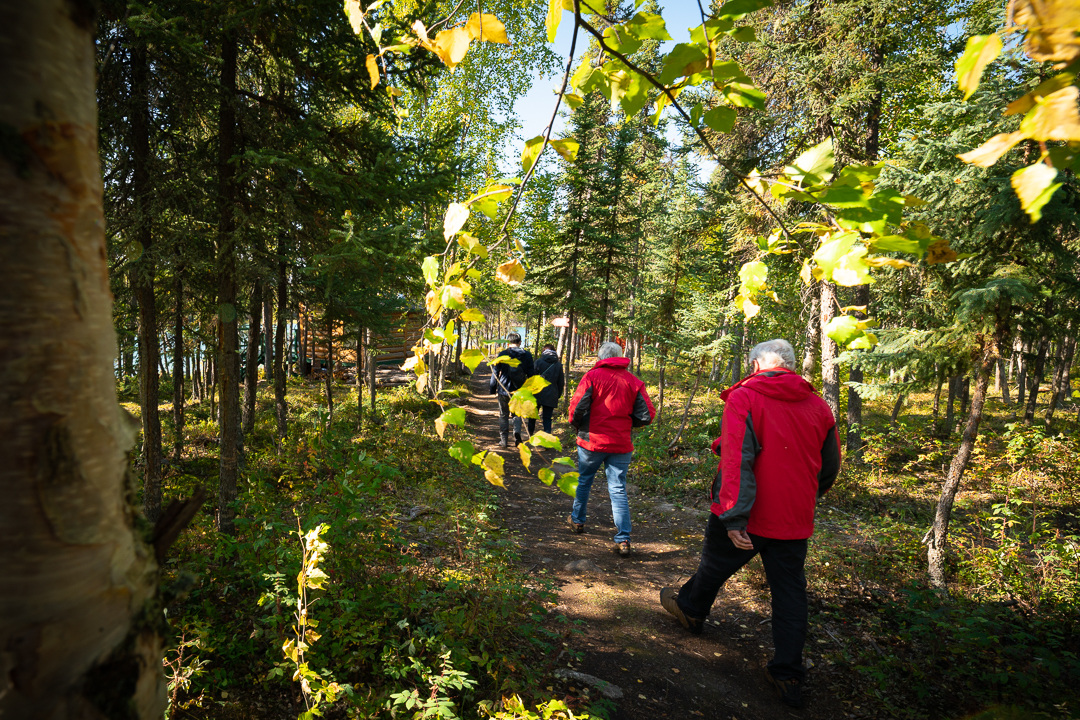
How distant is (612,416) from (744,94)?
13.3ft

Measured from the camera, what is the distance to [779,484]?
315 cm

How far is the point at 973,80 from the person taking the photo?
0.82 metres

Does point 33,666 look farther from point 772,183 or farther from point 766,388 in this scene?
point 766,388

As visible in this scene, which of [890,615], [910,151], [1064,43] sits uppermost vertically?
[910,151]

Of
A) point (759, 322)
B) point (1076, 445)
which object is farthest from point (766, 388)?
point (759, 322)

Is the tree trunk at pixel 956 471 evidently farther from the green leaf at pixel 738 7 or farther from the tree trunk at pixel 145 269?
the tree trunk at pixel 145 269

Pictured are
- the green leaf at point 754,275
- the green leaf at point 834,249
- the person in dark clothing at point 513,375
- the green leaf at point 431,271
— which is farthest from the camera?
the person in dark clothing at point 513,375

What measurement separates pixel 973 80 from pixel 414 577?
4.27 m

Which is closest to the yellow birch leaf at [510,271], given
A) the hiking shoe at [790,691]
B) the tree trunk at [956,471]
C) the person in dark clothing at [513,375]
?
the hiking shoe at [790,691]

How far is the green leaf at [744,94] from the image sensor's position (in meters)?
1.25

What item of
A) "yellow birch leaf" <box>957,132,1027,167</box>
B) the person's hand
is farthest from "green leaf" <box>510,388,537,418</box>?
the person's hand

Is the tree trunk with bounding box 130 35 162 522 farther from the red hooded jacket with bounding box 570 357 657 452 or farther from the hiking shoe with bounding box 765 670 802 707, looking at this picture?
the hiking shoe with bounding box 765 670 802 707

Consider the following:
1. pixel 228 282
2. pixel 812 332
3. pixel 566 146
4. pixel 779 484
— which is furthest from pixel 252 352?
pixel 812 332

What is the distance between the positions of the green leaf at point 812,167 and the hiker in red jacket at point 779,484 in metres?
2.30
